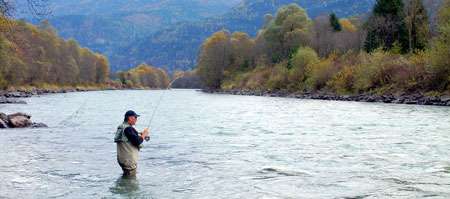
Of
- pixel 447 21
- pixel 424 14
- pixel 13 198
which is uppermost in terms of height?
pixel 424 14

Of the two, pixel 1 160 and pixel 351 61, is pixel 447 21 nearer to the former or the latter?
pixel 351 61

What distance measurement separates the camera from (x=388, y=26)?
48281 mm

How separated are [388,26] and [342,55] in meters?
8.57

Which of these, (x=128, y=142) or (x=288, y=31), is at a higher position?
(x=288, y=31)

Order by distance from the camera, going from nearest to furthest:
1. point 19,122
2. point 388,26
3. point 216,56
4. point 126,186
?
point 126,186 → point 19,122 → point 388,26 → point 216,56

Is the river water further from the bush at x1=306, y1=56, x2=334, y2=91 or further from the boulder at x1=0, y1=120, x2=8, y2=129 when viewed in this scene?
the bush at x1=306, y1=56, x2=334, y2=91

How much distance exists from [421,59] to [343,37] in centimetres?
2543

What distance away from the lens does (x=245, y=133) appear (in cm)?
1630

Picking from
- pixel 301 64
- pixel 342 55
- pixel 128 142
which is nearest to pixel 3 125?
pixel 128 142

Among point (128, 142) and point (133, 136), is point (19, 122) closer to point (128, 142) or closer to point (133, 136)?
point (128, 142)

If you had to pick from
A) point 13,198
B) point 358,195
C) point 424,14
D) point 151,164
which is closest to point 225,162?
point 151,164

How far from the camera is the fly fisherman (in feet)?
27.6

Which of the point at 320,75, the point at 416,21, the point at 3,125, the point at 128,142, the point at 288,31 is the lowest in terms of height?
the point at 3,125

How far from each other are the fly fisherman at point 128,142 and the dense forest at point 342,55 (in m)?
27.7
